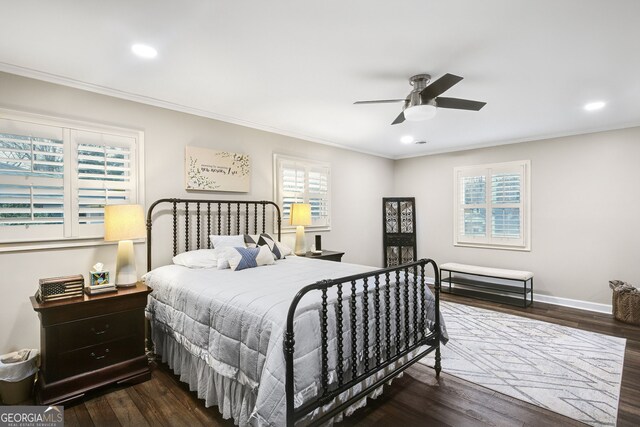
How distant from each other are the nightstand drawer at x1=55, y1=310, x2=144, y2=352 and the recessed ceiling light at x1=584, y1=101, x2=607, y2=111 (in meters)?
5.02

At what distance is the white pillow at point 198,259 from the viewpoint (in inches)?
122

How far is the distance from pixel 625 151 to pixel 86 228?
6.52 meters

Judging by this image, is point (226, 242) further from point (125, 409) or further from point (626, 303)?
point (626, 303)

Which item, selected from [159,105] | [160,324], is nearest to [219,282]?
[160,324]

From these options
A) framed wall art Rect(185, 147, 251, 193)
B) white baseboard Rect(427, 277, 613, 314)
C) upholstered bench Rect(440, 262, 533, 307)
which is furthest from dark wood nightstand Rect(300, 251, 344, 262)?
white baseboard Rect(427, 277, 613, 314)

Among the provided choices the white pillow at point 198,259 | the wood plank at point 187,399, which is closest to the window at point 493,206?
the white pillow at point 198,259

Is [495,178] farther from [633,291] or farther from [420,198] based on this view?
[633,291]

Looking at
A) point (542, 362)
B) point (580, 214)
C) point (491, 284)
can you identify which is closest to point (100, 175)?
point (542, 362)

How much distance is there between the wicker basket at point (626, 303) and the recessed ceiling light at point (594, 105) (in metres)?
2.34

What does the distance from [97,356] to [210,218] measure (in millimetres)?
1741

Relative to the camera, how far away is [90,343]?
242 centimetres

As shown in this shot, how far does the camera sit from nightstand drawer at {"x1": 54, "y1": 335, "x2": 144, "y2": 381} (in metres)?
2.30

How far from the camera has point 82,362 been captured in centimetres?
238

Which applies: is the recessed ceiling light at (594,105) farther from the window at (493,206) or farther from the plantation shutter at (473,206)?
the plantation shutter at (473,206)
